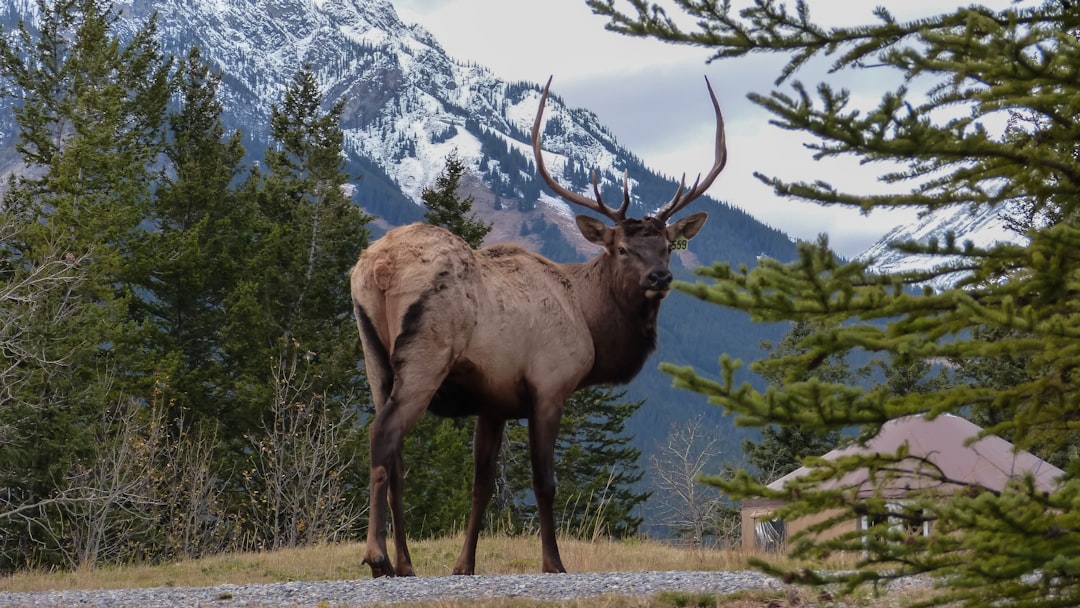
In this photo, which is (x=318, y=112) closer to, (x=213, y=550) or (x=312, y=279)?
(x=312, y=279)

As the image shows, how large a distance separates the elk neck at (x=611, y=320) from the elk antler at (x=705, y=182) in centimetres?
66

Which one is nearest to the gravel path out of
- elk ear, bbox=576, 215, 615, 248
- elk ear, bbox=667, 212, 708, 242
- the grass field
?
the grass field

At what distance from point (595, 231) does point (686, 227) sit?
755 millimetres

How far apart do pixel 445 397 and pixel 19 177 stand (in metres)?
23.6

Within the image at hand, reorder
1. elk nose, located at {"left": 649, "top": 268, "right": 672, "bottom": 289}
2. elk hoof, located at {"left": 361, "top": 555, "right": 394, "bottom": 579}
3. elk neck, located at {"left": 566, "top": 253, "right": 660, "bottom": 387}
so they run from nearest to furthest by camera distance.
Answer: elk hoof, located at {"left": 361, "top": 555, "right": 394, "bottom": 579}, elk nose, located at {"left": 649, "top": 268, "right": 672, "bottom": 289}, elk neck, located at {"left": 566, "top": 253, "right": 660, "bottom": 387}

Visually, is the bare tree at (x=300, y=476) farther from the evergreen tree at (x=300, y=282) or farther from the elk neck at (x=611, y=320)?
the elk neck at (x=611, y=320)

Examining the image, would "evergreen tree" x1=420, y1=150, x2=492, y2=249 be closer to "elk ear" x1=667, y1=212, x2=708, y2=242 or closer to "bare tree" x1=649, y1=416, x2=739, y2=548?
"bare tree" x1=649, y1=416, x2=739, y2=548

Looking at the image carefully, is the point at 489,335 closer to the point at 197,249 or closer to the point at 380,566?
the point at 380,566

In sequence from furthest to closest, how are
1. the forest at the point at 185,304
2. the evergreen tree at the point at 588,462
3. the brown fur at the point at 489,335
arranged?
the evergreen tree at the point at 588,462 → the forest at the point at 185,304 → the brown fur at the point at 489,335

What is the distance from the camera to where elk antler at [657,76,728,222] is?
9.59 m

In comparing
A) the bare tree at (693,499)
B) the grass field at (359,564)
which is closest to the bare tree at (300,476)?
the grass field at (359,564)

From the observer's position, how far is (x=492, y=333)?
8.48 meters

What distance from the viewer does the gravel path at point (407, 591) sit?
6.53 meters

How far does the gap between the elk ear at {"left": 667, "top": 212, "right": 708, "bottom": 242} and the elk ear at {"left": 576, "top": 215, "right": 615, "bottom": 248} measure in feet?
1.59
